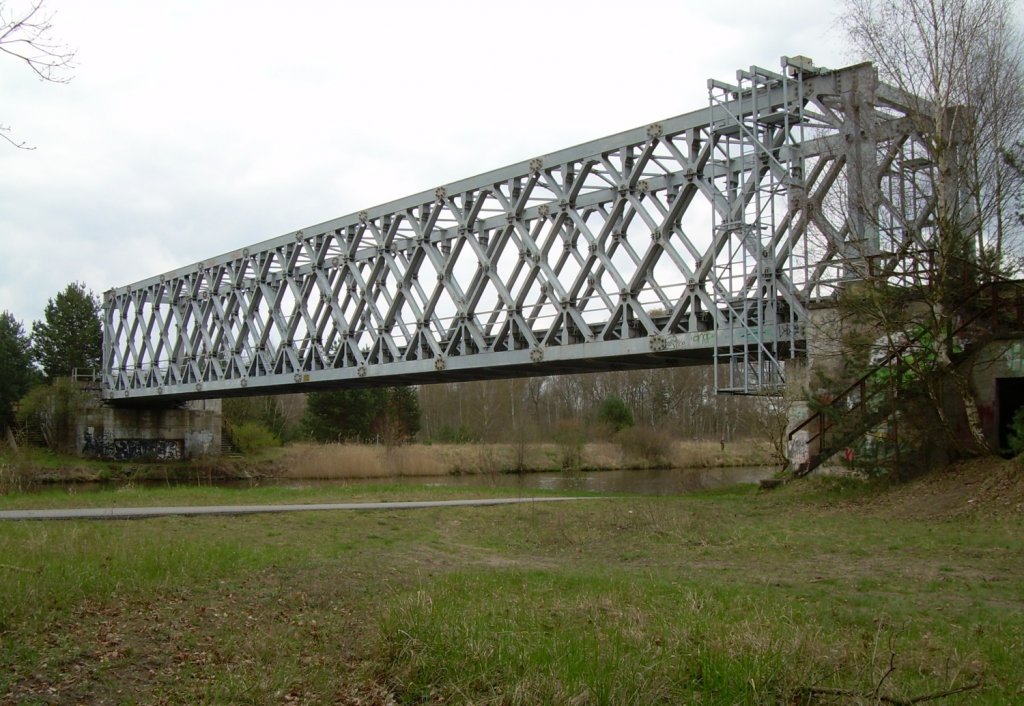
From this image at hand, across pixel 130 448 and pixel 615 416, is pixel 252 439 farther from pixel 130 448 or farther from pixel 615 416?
pixel 615 416

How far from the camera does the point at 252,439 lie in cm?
6719

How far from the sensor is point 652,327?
1084 inches

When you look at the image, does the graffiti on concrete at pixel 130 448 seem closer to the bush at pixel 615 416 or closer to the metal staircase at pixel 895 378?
the bush at pixel 615 416

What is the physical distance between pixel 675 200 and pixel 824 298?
22.1ft

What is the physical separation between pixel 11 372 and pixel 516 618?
70.2 m

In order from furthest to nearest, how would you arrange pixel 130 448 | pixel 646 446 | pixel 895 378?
1. pixel 130 448
2. pixel 646 446
3. pixel 895 378

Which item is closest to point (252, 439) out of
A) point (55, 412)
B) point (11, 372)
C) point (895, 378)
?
point (55, 412)

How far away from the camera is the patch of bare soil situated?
51.1ft

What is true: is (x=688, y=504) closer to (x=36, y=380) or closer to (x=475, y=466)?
(x=475, y=466)

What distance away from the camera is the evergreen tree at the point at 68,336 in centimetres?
7631

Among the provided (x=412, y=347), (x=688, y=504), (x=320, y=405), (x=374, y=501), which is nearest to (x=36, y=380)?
(x=320, y=405)

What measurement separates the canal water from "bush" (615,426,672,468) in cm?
131

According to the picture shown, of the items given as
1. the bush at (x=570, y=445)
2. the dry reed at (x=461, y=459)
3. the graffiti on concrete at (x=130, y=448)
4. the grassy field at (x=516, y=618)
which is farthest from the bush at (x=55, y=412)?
the grassy field at (x=516, y=618)

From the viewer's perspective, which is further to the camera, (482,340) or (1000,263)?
(482,340)
